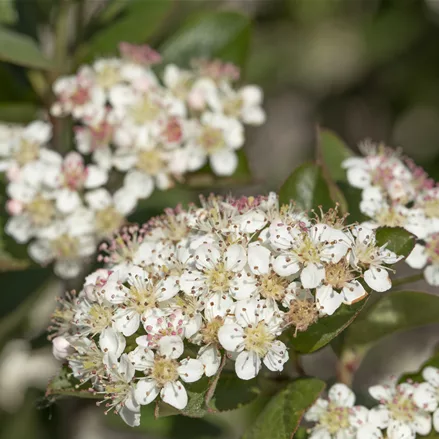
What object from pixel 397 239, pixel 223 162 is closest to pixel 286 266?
pixel 397 239

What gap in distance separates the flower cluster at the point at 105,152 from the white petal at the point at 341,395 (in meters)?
0.74

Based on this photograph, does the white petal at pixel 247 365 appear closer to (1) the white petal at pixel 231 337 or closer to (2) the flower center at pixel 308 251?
(1) the white petal at pixel 231 337

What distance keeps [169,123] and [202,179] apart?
218 millimetres

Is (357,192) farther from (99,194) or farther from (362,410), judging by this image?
(99,194)

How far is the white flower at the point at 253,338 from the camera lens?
4.42 ft

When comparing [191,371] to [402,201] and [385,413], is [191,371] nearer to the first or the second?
[385,413]

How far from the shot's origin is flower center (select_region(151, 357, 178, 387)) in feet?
4.41

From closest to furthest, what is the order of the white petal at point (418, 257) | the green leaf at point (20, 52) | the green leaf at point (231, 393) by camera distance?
the green leaf at point (231, 393) → the white petal at point (418, 257) → the green leaf at point (20, 52)

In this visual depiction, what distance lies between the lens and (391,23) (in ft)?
11.5

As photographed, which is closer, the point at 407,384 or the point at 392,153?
the point at 407,384

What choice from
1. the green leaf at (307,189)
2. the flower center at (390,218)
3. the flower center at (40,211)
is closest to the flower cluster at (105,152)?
the flower center at (40,211)

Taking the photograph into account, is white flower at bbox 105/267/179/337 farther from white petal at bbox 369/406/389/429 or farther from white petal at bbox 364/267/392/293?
white petal at bbox 369/406/389/429

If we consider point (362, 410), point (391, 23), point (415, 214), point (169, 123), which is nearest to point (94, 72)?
point (169, 123)

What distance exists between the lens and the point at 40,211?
1.96 m
